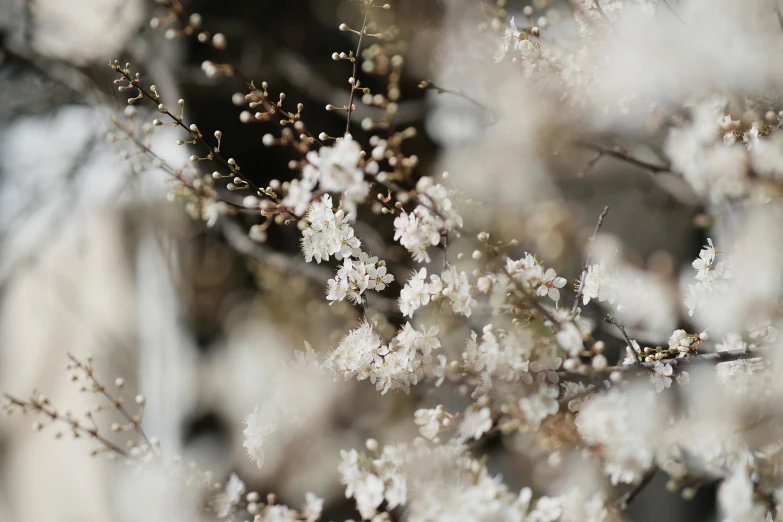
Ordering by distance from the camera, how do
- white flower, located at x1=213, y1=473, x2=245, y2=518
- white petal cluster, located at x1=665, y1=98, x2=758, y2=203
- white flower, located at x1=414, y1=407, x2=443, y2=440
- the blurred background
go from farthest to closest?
the blurred background
white flower, located at x1=213, y1=473, x2=245, y2=518
white flower, located at x1=414, y1=407, x2=443, y2=440
white petal cluster, located at x1=665, y1=98, x2=758, y2=203

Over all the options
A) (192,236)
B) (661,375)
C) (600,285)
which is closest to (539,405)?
(661,375)

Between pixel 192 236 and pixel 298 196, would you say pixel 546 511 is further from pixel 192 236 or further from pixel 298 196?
pixel 192 236

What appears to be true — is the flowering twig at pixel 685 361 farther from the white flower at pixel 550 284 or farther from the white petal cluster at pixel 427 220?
the white petal cluster at pixel 427 220

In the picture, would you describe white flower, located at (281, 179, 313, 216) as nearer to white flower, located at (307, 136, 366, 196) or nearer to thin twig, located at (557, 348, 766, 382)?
white flower, located at (307, 136, 366, 196)

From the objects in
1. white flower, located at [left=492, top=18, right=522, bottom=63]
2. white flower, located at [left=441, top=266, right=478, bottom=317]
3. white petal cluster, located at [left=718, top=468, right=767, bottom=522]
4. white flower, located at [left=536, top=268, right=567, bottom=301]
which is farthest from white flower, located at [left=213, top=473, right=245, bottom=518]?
white flower, located at [left=492, top=18, right=522, bottom=63]

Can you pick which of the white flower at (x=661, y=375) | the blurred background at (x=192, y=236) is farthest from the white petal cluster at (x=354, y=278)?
the blurred background at (x=192, y=236)
